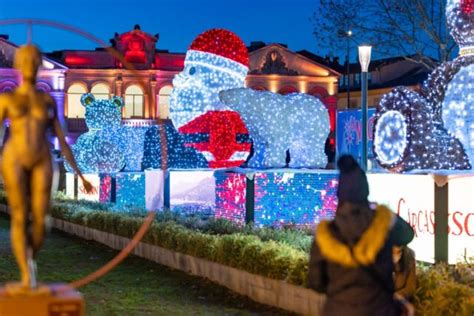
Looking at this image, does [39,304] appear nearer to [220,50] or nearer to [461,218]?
[461,218]

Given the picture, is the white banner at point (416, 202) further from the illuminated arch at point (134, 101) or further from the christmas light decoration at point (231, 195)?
the illuminated arch at point (134, 101)

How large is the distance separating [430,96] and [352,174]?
7.92 meters

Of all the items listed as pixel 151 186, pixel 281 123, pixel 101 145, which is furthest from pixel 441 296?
pixel 101 145

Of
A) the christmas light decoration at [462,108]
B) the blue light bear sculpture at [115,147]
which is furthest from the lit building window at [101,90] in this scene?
the christmas light decoration at [462,108]

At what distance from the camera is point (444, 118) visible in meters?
12.7

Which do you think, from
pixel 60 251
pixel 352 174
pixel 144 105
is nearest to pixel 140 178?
pixel 60 251

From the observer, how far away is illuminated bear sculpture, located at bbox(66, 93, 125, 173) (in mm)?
24125

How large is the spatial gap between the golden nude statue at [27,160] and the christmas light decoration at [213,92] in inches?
497

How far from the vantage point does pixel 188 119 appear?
64.6 feet

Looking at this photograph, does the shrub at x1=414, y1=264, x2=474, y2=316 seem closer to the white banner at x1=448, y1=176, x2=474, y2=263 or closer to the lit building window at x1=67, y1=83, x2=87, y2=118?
the white banner at x1=448, y1=176, x2=474, y2=263

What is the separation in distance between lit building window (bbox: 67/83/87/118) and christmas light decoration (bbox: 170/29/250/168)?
34875 millimetres

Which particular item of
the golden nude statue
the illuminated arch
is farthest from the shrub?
the illuminated arch

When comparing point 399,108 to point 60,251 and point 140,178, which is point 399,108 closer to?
point 60,251

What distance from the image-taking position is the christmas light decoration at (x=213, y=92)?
1928 centimetres
